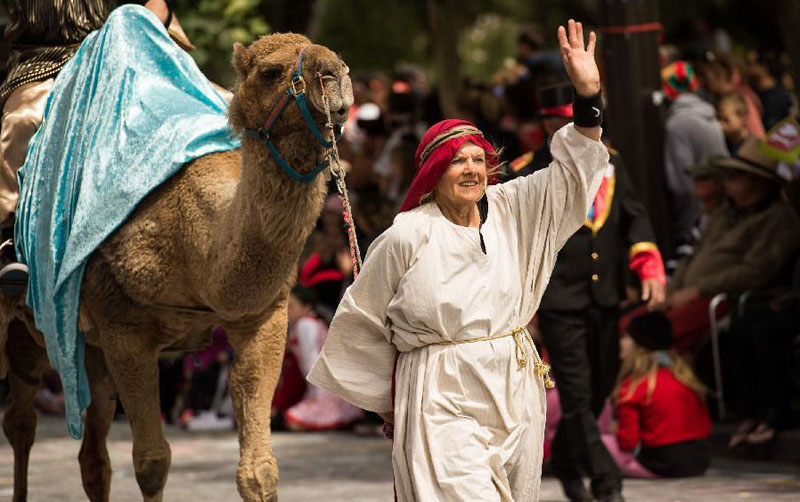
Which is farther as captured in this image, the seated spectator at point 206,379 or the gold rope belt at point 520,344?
the seated spectator at point 206,379

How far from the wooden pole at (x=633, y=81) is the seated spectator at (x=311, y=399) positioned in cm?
290

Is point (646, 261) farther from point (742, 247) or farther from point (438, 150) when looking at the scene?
point (438, 150)

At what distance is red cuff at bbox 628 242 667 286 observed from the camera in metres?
8.94

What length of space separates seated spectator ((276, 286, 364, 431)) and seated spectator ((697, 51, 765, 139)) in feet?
12.3

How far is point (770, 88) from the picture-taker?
13.9 m

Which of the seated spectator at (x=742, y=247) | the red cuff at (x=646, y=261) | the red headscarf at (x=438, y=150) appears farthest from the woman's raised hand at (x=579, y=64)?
the seated spectator at (x=742, y=247)

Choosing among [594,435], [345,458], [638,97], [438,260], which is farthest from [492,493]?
[638,97]

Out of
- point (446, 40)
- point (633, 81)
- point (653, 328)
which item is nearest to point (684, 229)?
point (633, 81)

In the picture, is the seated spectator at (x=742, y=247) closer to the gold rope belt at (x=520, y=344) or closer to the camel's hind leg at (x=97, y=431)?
the camel's hind leg at (x=97, y=431)

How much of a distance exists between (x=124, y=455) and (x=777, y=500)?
526 cm

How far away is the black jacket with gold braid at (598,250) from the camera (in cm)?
930

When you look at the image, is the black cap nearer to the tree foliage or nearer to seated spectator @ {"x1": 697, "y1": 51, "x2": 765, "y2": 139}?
seated spectator @ {"x1": 697, "y1": 51, "x2": 765, "y2": 139}

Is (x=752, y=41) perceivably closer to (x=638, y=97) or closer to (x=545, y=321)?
(x=638, y=97)

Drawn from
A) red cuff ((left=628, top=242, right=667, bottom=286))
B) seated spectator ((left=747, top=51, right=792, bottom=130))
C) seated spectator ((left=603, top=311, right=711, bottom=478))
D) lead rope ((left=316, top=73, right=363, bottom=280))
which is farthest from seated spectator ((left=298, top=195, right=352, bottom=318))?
lead rope ((left=316, top=73, right=363, bottom=280))
